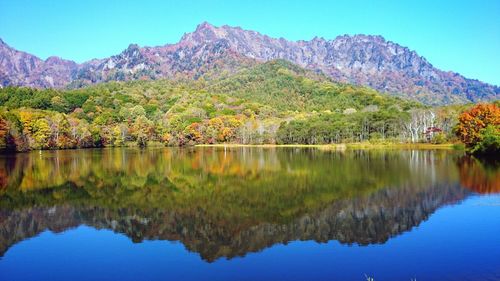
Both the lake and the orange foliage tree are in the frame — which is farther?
the orange foliage tree

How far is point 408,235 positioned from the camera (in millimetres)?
19156

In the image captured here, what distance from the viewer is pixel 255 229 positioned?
20.4m

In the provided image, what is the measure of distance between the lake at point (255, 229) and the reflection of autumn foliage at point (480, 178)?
5.8 inches

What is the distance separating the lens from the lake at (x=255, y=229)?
15133 millimetres

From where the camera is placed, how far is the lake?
15.1 metres

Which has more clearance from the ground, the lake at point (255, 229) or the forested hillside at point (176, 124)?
the forested hillside at point (176, 124)

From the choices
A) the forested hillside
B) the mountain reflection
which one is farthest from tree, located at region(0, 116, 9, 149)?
the mountain reflection

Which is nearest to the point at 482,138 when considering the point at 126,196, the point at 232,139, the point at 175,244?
the point at 126,196

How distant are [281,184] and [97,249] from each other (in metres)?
18.7

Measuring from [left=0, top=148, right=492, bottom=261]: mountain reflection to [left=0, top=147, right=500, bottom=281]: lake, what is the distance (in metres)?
0.08

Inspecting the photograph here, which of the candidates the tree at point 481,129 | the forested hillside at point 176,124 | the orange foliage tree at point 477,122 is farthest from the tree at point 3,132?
the orange foliage tree at point 477,122

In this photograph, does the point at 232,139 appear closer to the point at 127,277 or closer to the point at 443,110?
the point at 443,110

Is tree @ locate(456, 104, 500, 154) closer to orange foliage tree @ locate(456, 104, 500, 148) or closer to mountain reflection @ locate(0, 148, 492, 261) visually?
orange foliage tree @ locate(456, 104, 500, 148)

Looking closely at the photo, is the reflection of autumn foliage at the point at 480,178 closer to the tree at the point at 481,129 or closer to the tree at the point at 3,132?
the tree at the point at 481,129
